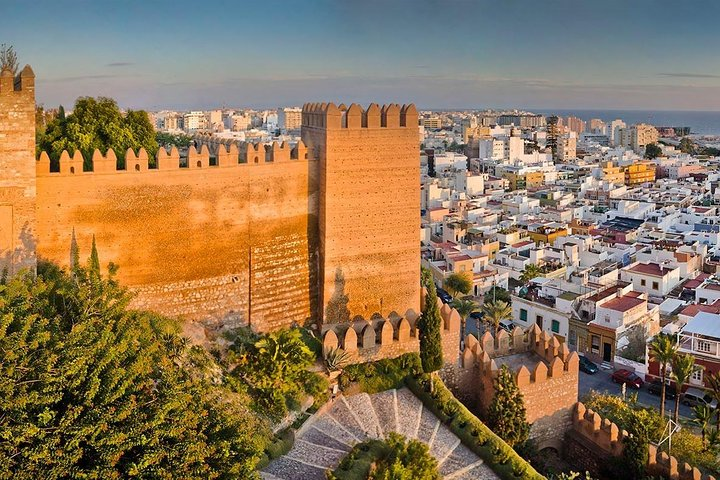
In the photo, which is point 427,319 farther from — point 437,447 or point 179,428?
point 179,428

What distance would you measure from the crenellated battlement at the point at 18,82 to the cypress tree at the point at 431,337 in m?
8.21

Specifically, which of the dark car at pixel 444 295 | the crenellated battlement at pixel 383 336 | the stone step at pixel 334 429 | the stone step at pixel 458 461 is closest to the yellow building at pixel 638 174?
the dark car at pixel 444 295

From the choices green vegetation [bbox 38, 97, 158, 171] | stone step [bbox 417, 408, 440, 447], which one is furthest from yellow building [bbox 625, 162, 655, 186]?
green vegetation [bbox 38, 97, 158, 171]

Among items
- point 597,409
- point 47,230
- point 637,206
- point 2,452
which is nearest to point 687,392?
point 597,409

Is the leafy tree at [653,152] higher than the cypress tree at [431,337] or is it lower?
higher

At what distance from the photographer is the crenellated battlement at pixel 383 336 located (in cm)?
1403

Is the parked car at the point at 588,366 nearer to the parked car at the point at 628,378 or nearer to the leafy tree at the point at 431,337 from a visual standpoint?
the parked car at the point at 628,378

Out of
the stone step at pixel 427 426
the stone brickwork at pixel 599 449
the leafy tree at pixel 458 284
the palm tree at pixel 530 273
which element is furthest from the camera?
the palm tree at pixel 530 273

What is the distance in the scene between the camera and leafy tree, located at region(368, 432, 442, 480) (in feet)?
32.3

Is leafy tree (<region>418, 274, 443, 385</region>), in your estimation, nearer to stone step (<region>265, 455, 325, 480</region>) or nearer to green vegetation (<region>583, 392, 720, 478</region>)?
stone step (<region>265, 455, 325, 480</region>)

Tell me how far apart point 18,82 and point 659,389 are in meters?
21.0

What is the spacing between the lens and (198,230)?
13406 millimetres

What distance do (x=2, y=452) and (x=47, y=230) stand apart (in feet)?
19.0

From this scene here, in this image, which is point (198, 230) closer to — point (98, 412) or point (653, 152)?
point (98, 412)
